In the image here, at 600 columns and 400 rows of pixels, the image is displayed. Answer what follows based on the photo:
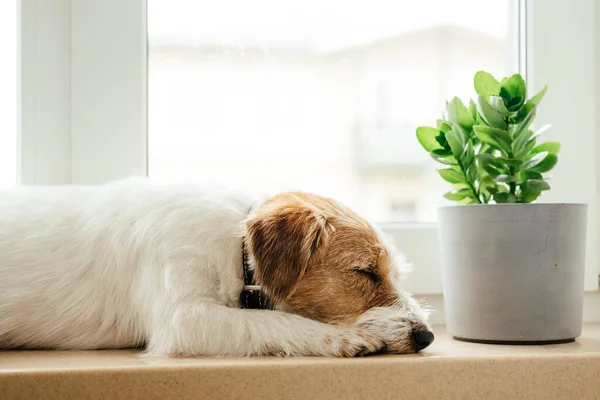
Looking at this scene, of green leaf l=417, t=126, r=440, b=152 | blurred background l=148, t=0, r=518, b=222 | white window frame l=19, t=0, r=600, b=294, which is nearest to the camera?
green leaf l=417, t=126, r=440, b=152

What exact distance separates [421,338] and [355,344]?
12cm

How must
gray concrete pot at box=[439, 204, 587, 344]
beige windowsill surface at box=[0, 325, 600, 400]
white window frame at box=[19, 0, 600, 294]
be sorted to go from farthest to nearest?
white window frame at box=[19, 0, 600, 294] < gray concrete pot at box=[439, 204, 587, 344] < beige windowsill surface at box=[0, 325, 600, 400]

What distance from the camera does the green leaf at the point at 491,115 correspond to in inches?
51.1

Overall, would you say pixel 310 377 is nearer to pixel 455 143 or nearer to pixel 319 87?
pixel 455 143

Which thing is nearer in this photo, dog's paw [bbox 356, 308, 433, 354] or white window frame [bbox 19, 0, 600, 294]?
dog's paw [bbox 356, 308, 433, 354]

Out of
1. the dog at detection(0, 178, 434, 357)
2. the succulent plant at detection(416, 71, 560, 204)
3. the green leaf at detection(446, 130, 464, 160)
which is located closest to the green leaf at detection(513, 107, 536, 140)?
the succulent plant at detection(416, 71, 560, 204)

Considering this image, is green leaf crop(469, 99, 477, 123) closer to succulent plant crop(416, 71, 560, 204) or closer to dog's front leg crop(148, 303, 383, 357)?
succulent plant crop(416, 71, 560, 204)

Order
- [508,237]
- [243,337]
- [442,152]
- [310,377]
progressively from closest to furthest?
[310,377], [243,337], [508,237], [442,152]

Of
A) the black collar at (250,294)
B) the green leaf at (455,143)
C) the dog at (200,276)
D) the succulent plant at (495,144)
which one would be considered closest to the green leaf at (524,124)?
the succulent plant at (495,144)

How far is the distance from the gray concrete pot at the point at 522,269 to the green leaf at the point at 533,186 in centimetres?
4

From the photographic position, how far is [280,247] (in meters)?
1.16

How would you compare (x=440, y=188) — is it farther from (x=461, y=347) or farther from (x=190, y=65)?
(x=190, y=65)

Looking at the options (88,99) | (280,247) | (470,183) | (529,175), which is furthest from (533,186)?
(88,99)

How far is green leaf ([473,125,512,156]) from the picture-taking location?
50.7 inches
